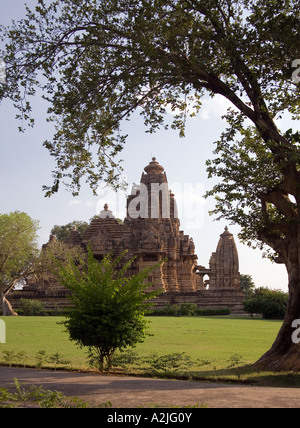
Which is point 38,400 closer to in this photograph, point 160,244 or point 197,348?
point 197,348

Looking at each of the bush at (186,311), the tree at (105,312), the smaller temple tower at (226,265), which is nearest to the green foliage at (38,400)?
the tree at (105,312)

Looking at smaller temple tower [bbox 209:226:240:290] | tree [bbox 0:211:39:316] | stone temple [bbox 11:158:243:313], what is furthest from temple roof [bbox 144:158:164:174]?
tree [bbox 0:211:39:316]

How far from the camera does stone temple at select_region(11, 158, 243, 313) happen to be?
44.5 m

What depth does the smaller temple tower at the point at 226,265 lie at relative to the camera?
49.1m

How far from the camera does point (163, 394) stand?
5707 mm

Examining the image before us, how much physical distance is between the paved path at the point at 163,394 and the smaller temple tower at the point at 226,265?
42295 mm

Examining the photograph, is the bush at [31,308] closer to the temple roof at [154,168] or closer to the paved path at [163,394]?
the temple roof at [154,168]

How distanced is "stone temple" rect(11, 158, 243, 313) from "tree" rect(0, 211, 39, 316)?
6.41 metres

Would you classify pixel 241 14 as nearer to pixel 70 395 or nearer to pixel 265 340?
pixel 70 395

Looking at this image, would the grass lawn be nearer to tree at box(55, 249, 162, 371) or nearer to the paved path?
tree at box(55, 249, 162, 371)

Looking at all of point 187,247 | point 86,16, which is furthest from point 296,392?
point 187,247

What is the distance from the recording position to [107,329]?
29.8 feet

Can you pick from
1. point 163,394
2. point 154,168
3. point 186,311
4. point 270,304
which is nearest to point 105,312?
point 163,394

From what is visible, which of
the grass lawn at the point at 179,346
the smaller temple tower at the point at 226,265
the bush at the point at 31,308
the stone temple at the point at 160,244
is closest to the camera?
the grass lawn at the point at 179,346
